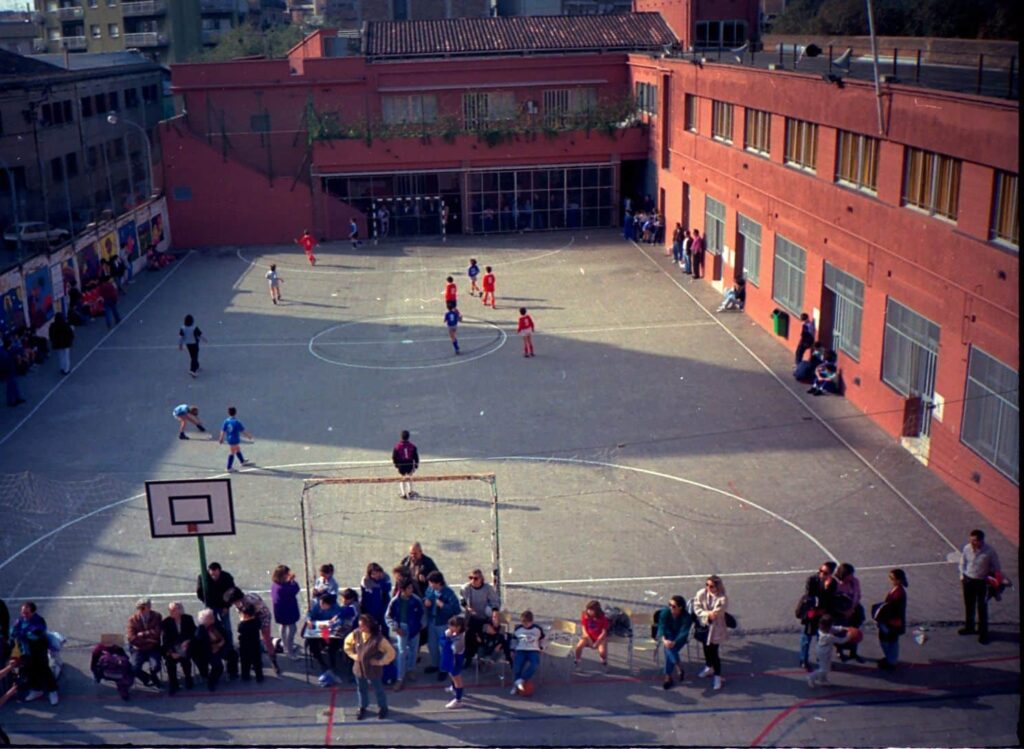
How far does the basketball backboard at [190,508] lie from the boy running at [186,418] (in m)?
8.08

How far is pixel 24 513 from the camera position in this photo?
18.7 metres

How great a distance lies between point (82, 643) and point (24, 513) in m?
5.11

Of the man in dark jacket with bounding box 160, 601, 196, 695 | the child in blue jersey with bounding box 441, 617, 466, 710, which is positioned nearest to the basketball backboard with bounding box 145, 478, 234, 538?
the man in dark jacket with bounding box 160, 601, 196, 695

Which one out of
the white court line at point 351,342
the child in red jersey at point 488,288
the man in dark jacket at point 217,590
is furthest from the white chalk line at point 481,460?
the child in red jersey at point 488,288

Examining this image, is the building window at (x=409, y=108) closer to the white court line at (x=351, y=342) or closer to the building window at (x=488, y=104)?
the building window at (x=488, y=104)

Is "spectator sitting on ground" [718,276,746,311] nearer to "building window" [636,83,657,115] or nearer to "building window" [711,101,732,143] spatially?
"building window" [711,101,732,143]

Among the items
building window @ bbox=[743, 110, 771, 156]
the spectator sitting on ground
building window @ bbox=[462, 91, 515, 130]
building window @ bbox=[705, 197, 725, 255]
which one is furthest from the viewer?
building window @ bbox=[462, 91, 515, 130]

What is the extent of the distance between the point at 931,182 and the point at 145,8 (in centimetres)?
7142

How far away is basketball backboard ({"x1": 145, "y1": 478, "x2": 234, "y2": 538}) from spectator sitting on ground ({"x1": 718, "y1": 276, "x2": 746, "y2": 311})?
21340 mm

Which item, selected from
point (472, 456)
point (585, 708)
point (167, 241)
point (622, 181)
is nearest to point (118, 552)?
point (472, 456)

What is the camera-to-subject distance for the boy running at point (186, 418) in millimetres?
21969

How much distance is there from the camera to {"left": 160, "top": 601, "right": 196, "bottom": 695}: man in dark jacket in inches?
521

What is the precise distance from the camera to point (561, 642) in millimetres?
14219

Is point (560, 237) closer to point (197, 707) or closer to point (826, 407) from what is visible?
point (826, 407)
